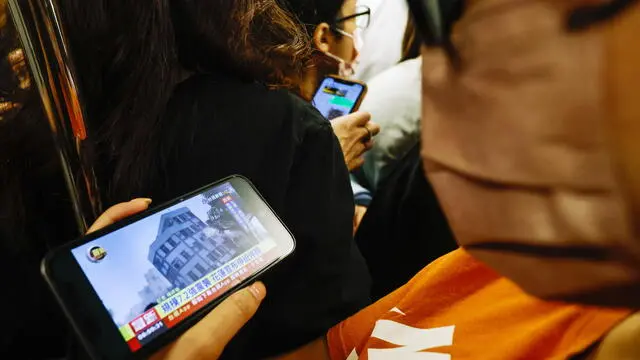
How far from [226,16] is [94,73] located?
0.12 metres

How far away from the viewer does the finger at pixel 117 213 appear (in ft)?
1.19

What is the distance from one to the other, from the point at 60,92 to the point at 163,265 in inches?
5.5

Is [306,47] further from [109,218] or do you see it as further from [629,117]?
[629,117]

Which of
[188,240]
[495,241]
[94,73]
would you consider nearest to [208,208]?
[188,240]

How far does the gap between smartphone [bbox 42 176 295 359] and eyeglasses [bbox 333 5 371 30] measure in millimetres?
302

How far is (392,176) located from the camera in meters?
0.57

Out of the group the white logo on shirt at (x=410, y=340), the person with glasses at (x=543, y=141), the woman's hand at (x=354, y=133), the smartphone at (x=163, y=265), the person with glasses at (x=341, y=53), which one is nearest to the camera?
the person with glasses at (x=543, y=141)

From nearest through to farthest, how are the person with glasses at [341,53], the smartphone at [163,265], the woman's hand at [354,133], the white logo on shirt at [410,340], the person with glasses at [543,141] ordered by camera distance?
the person with glasses at [543,141] → the smartphone at [163,265] → the white logo on shirt at [410,340] → the person with glasses at [341,53] → the woman's hand at [354,133]

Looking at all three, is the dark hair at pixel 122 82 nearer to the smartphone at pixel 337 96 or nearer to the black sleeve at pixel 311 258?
the black sleeve at pixel 311 258

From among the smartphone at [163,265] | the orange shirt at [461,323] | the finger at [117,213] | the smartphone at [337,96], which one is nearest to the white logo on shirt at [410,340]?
the orange shirt at [461,323]

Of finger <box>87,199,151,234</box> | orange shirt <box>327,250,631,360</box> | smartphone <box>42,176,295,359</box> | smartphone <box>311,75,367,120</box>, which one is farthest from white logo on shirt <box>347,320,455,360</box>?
smartphone <box>311,75,367,120</box>

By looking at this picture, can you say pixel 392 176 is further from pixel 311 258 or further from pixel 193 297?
pixel 193 297

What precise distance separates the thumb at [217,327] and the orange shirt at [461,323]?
0.15 meters

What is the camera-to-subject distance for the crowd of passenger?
0.14m
